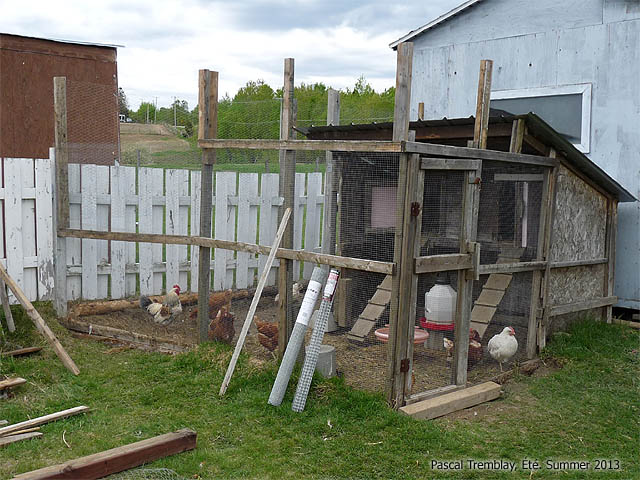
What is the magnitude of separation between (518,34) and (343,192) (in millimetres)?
3728

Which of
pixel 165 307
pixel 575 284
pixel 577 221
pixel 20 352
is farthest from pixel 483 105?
pixel 20 352

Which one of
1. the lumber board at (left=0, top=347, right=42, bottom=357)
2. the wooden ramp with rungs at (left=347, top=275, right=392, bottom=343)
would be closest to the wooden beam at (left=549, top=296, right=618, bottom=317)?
the wooden ramp with rungs at (left=347, top=275, right=392, bottom=343)

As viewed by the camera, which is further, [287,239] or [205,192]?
[205,192]

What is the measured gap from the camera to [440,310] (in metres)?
6.05

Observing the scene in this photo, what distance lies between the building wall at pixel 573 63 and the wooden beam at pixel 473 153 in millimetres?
2073

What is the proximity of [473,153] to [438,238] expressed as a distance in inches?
31.1

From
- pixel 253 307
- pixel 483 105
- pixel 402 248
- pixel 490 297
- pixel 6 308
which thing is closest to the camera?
pixel 402 248

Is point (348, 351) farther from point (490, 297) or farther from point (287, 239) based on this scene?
point (490, 297)

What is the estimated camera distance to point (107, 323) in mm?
7129

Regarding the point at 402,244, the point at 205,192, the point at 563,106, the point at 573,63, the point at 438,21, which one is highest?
the point at 438,21

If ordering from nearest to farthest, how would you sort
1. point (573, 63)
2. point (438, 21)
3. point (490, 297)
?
1. point (490, 297)
2. point (573, 63)
3. point (438, 21)

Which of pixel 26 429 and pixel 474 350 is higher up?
pixel 474 350

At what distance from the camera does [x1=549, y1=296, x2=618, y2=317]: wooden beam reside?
6.96 m

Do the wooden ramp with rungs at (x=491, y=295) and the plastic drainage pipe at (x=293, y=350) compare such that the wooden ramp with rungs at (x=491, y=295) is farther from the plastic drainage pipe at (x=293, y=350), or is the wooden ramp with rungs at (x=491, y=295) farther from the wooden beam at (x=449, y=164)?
the plastic drainage pipe at (x=293, y=350)
